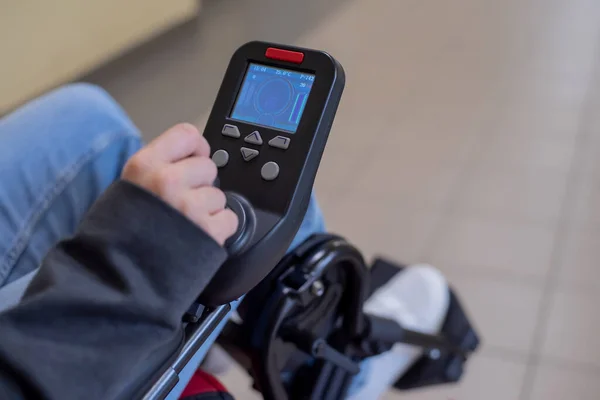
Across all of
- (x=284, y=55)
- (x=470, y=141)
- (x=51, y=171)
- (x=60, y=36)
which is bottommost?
(x=470, y=141)

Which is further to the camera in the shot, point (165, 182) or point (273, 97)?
point (273, 97)

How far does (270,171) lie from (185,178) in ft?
0.38

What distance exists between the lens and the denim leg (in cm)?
65

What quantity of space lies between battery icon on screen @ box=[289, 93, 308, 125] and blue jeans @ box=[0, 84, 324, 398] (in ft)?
0.53

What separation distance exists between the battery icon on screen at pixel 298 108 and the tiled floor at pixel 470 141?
633 millimetres

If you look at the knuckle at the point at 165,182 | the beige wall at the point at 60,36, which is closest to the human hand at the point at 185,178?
the knuckle at the point at 165,182

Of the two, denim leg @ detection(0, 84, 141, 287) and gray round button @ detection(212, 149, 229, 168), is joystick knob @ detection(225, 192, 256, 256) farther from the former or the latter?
denim leg @ detection(0, 84, 141, 287)

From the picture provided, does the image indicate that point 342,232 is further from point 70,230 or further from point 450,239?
point 70,230

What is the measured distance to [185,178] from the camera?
0.44m

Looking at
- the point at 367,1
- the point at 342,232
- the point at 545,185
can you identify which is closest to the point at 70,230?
the point at 342,232

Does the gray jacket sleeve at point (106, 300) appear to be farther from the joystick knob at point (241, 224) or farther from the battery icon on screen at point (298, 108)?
the battery icon on screen at point (298, 108)

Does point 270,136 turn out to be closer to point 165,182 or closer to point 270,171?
point 270,171

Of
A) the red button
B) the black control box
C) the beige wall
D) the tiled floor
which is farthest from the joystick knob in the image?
the beige wall

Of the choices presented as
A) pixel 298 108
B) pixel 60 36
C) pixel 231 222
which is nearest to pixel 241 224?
pixel 231 222
